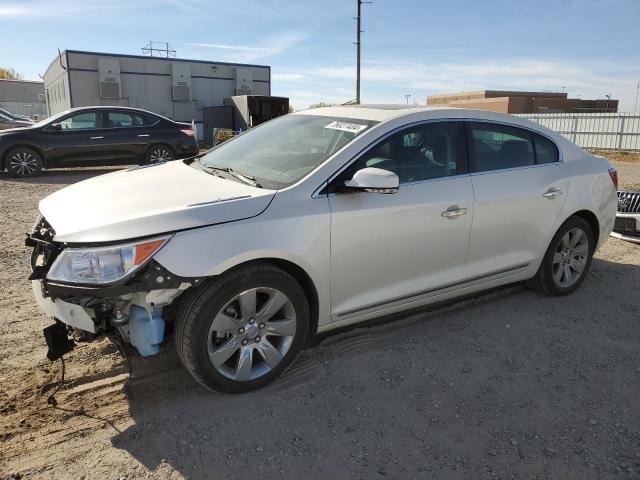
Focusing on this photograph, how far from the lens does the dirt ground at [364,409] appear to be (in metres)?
2.58

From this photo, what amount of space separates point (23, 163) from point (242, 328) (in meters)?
10.6

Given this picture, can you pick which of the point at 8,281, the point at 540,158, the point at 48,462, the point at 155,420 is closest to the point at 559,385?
the point at 540,158

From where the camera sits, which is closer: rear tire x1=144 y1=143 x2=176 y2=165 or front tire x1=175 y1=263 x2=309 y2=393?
front tire x1=175 y1=263 x2=309 y2=393

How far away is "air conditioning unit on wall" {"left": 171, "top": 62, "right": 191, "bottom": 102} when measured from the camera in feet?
95.8

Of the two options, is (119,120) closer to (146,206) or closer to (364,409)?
(146,206)

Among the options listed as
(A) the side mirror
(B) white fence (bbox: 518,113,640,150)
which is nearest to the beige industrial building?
(B) white fence (bbox: 518,113,640,150)

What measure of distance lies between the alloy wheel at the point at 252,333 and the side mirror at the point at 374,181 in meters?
0.80

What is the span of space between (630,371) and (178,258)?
3.07m

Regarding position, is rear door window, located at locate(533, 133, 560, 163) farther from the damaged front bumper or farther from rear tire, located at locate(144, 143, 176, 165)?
rear tire, located at locate(144, 143, 176, 165)

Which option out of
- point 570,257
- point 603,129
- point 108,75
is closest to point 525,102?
point 603,129

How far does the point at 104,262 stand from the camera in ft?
8.67

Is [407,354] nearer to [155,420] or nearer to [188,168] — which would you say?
[155,420]

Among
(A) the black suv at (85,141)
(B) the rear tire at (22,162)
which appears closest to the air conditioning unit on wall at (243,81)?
(A) the black suv at (85,141)

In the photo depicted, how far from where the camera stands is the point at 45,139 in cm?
1150
